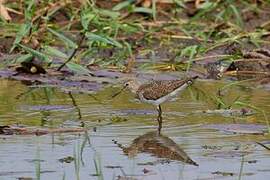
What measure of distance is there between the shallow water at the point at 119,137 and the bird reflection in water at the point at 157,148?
0.12 feet

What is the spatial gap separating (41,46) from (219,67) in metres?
1.81

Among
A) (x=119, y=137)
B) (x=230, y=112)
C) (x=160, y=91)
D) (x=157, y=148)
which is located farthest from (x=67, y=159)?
(x=230, y=112)

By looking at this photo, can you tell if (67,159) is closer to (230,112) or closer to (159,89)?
(159,89)

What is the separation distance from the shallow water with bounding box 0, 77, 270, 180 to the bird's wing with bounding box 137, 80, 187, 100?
0.53 ft

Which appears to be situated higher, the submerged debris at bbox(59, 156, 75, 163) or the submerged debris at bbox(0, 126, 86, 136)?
the submerged debris at bbox(0, 126, 86, 136)

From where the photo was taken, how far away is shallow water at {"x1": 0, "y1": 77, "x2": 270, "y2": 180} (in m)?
6.45

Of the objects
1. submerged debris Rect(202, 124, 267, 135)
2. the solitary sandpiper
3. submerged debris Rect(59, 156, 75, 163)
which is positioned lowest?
submerged debris Rect(59, 156, 75, 163)

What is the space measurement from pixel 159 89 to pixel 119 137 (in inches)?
44.1

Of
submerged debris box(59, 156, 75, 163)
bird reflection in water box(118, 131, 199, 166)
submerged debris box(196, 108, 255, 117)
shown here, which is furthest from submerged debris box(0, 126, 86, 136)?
submerged debris box(196, 108, 255, 117)

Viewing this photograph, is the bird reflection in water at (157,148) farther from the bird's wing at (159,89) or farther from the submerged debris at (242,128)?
the bird's wing at (159,89)

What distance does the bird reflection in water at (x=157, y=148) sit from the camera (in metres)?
6.89

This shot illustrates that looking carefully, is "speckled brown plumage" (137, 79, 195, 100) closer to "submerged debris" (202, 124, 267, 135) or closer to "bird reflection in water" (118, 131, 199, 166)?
"submerged debris" (202, 124, 267, 135)

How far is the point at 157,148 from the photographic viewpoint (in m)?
7.21

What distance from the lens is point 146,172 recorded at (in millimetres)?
6383
